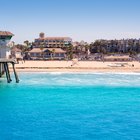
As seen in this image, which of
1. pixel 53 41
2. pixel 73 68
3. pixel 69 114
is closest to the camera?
pixel 69 114

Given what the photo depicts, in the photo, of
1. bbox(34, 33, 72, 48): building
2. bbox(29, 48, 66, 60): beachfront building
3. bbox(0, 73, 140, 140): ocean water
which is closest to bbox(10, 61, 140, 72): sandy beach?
bbox(0, 73, 140, 140): ocean water

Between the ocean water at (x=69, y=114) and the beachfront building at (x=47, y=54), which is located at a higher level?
the beachfront building at (x=47, y=54)

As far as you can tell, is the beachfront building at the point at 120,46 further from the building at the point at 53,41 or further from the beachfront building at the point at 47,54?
the beachfront building at the point at 47,54

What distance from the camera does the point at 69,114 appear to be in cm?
2716

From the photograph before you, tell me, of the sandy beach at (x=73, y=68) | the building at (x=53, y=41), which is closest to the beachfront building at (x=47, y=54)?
the sandy beach at (x=73, y=68)

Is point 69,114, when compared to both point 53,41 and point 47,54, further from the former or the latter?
point 53,41

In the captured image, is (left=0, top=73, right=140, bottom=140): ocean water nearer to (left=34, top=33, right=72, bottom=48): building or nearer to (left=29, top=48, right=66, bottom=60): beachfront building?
(left=29, top=48, right=66, bottom=60): beachfront building

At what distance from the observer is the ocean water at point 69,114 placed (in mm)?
21562

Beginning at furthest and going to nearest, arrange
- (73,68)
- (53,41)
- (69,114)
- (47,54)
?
(53,41) < (47,54) < (73,68) < (69,114)

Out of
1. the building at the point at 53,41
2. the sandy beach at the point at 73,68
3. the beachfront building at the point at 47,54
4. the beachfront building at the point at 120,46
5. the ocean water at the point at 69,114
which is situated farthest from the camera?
the beachfront building at the point at 120,46

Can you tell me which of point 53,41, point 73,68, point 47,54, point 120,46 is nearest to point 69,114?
point 73,68

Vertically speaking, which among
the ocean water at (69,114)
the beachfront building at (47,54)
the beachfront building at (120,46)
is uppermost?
the beachfront building at (120,46)

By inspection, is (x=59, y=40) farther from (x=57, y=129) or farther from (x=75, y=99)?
(x=57, y=129)

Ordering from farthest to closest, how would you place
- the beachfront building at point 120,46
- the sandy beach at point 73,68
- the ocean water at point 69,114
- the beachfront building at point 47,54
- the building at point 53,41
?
the beachfront building at point 120,46
the building at point 53,41
the beachfront building at point 47,54
the sandy beach at point 73,68
the ocean water at point 69,114
